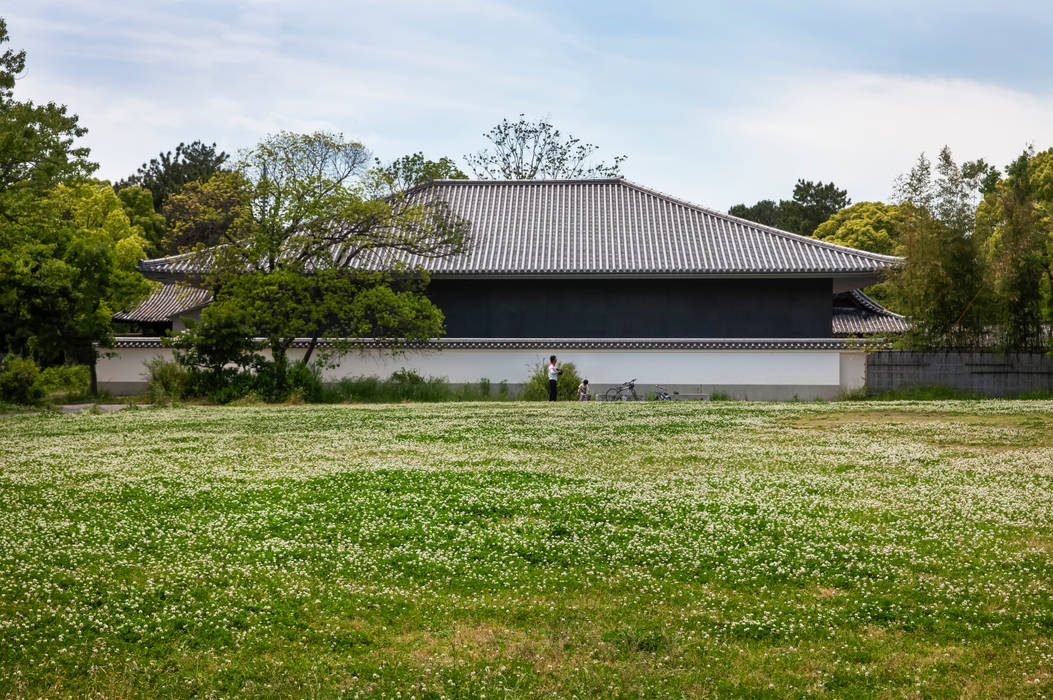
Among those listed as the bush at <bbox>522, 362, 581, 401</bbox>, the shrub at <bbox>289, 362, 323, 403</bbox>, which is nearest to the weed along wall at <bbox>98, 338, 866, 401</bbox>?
the bush at <bbox>522, 362, 581, 401</bbox>

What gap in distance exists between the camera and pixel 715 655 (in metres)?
5.72

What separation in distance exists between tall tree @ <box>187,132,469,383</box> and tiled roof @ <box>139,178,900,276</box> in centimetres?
234

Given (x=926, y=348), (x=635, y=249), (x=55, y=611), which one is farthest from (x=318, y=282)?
(x=55, y=611)

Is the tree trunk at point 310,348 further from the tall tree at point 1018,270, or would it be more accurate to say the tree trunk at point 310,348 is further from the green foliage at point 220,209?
the tall tree at point 1018,270

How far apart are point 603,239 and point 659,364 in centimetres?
603

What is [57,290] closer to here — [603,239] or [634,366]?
[634,366]

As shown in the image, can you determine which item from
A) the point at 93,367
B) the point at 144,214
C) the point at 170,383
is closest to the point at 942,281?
the point at 170,383

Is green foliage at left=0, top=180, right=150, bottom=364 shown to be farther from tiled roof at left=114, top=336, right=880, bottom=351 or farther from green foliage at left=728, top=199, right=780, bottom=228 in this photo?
green foliage at left=728, top=199, right=780, bottom=228

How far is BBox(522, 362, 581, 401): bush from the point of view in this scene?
2936 cm

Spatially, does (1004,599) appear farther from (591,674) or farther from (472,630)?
(472,630)

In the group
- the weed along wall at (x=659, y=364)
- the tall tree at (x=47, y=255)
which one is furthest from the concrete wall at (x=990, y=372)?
the tall tree at (x=47, y=255)

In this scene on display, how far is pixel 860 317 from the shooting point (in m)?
45.2

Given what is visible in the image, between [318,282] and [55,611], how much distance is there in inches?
950

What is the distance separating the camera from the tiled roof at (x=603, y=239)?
33.2 metres
